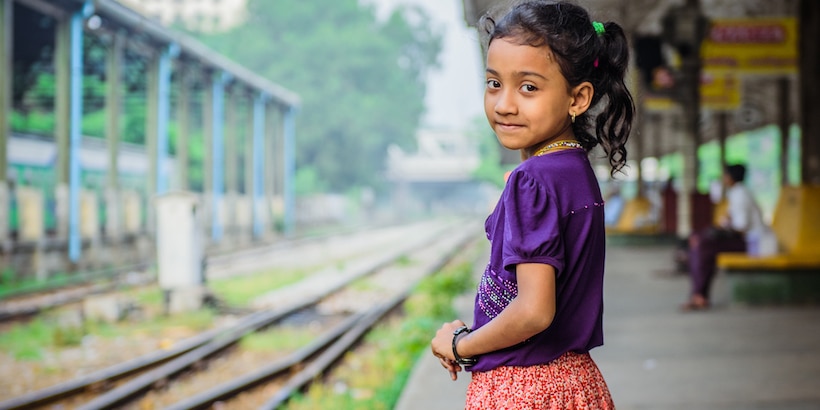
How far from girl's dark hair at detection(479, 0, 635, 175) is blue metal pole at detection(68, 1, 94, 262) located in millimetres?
15230

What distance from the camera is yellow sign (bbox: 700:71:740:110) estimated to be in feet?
48.2

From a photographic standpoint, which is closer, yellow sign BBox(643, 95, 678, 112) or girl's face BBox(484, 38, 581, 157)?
girl's face BBox(484, 38, 581, 157)

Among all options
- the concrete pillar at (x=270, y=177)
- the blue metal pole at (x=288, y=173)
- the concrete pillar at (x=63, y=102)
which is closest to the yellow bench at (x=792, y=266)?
the concrete pillar at (x=63, y=102)

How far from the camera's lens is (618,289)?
10672mm

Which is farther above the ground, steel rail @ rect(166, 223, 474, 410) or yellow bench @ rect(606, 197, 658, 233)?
yellow bench @ rect(606, 197, 658, 233)

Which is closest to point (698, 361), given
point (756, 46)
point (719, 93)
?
point (756, 46)

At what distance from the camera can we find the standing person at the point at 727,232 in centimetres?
805

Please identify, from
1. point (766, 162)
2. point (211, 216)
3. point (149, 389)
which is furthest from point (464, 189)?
point (149, 389)

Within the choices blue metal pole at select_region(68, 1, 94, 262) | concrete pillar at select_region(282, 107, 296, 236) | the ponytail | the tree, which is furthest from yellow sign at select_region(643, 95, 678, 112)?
the tree

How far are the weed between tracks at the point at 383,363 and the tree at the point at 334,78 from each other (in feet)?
125

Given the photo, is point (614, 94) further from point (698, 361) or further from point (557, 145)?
point (698, 361)

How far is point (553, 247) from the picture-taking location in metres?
1.68

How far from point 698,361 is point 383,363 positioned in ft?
8.09

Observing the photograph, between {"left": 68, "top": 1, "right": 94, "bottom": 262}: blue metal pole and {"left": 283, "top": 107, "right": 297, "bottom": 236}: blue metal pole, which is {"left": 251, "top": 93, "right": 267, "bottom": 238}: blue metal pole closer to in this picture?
{"left": 283, "top": 107, "right": 297, "bottom": 236}: blue metal pole
